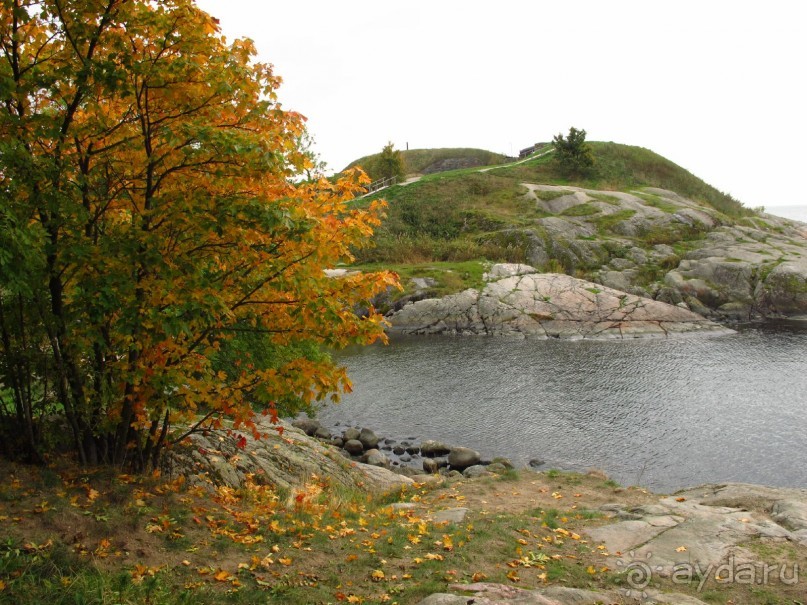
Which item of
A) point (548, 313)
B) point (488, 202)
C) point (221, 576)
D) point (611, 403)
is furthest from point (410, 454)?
point (488, 202)

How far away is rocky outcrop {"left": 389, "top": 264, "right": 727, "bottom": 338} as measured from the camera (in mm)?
41250

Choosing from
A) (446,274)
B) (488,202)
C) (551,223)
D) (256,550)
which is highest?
(488,202)

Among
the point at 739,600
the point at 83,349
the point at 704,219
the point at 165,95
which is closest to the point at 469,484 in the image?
the point at 739,600

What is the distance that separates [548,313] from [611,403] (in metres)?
17.3

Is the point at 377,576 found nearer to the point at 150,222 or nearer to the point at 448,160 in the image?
the point at 150,222

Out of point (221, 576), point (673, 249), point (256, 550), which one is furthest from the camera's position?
point (673, 249)

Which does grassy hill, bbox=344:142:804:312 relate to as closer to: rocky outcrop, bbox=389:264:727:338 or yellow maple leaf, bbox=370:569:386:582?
rocky outcrop, bbox=389:264:727:338

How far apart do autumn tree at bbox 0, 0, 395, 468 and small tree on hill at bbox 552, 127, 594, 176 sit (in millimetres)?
70575

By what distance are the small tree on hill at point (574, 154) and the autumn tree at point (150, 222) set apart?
70575 mm

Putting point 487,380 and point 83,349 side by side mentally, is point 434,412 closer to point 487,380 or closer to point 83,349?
point 487,380

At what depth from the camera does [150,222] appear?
7645mm

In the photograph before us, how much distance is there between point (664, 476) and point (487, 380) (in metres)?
12.3

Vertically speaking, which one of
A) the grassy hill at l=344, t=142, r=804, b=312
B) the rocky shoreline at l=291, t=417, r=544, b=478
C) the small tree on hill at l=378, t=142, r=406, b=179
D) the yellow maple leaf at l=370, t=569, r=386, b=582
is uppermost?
the small tree on hill at l=378, t=142, r=406, b=179

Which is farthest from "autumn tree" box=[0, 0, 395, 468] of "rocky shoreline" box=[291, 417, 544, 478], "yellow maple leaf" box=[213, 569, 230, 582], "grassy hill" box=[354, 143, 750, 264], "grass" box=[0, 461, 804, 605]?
"grassy hill" box=[354, 143, 750, 264]
